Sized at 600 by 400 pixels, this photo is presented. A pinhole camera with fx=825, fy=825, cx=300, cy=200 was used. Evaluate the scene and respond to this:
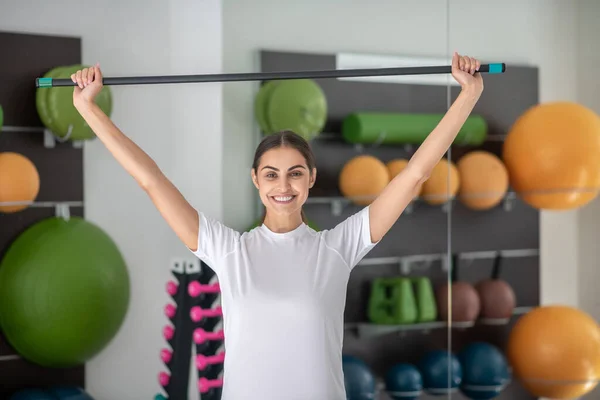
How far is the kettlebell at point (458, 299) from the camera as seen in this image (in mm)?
3980

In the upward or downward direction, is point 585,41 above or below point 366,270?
above

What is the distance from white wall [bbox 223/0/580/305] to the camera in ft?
13.1

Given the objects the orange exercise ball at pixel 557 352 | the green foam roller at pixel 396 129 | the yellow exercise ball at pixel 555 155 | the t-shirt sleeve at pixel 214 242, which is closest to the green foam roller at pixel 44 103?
the green foam roller at pixel 396 129

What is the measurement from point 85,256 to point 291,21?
1.49 m

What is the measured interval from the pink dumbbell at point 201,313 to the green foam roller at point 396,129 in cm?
105

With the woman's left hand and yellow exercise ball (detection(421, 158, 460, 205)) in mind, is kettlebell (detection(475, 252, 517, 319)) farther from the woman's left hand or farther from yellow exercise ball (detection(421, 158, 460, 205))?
the woman's left hand

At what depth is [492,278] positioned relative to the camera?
3947mm

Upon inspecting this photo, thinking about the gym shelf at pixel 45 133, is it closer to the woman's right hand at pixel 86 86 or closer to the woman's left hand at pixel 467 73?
the woman's right hand at pixel 86 86

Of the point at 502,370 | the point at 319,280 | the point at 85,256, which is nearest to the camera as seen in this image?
the point at 319,280

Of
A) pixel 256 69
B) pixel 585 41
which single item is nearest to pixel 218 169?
pixel 256 69

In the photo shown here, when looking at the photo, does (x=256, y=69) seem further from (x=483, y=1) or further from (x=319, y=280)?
(x=319, y=280)

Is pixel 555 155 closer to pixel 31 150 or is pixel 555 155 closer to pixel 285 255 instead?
pixel 285 255

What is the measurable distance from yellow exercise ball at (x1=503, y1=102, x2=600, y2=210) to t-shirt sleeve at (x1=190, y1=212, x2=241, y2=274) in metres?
2.14

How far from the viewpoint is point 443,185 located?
3.95 metres
